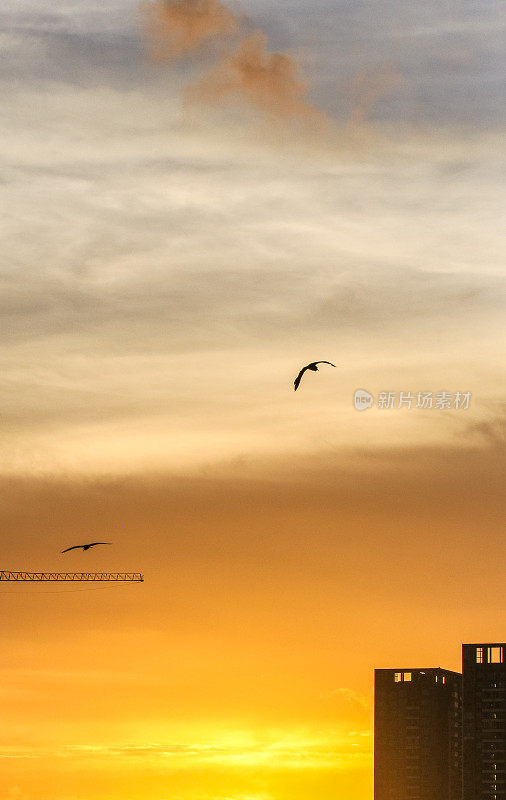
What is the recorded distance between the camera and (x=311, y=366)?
161 m
